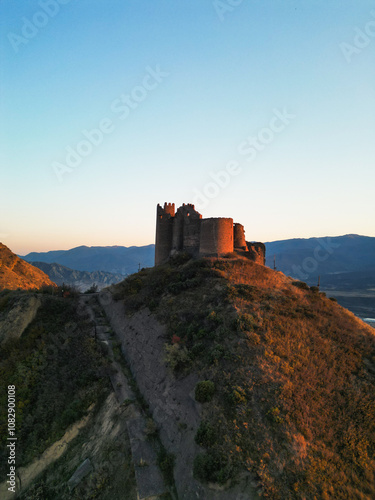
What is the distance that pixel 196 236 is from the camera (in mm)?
37531

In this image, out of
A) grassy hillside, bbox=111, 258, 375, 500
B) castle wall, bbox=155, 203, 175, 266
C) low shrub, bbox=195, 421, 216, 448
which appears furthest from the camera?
castle wall, bbox=155, 203, 175, 266

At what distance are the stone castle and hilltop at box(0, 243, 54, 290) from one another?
27.1 meters

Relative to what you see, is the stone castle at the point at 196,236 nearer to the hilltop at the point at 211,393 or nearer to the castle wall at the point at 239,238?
the castle wall at the point at 239,238

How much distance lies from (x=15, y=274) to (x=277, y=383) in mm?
58693

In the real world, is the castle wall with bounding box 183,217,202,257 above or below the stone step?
above

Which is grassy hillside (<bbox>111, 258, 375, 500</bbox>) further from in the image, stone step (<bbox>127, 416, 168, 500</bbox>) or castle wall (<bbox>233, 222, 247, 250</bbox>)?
castle wall (<bbox>233, 222, 247, 250</bbox>)

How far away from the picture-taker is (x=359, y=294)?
491 feet

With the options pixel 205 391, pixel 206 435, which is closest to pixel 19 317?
pixel 205 391

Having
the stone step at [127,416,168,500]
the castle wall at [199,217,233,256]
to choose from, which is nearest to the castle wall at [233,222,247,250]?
the castle wall at [199,217,233,256]

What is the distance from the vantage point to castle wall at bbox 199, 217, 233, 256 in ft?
111

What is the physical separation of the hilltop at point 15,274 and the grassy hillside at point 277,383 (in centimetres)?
3855

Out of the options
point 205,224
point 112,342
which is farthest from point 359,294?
point 112,342

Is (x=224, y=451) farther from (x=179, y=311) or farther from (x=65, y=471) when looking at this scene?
(x=179, y=311)

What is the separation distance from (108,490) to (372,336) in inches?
865
